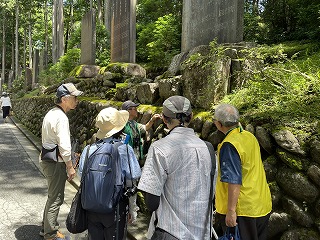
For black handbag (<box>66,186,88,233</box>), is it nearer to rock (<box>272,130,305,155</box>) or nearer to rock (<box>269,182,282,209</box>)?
rock (<box>269,182,282,209</box>)

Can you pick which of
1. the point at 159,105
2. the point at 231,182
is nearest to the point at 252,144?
the point at 231,182

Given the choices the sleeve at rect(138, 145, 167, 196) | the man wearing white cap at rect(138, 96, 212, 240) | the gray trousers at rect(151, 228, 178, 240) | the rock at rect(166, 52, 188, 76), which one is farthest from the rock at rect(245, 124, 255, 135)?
the rock at rect(166, 52, 188, 76)

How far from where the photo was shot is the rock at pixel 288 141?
9.20 ft

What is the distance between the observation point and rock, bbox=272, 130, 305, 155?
280 centimetres

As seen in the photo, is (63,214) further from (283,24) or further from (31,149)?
(283,24)

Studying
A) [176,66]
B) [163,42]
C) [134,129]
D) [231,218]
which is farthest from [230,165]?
[163,42]

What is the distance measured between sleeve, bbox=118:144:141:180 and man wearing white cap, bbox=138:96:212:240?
19.4 inches

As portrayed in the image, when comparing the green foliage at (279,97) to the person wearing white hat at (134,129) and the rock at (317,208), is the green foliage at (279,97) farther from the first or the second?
the person wearing white hat at (134,129)

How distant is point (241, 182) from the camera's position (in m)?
2.34

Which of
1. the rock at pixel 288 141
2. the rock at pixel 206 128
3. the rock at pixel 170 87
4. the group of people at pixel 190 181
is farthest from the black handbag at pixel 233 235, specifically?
the rock at pixel 170 87

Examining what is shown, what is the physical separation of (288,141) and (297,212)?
66cm

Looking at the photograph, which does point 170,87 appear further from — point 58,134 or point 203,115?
point 58,134

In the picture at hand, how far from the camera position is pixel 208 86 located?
4148 millimetres

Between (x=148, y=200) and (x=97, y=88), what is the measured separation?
7.56m
